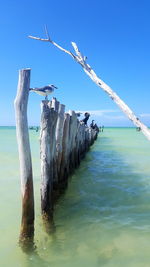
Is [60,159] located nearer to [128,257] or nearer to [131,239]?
[131,239]

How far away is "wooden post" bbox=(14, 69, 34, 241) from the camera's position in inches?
136

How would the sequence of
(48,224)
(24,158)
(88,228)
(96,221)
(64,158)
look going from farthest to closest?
(64,158), (96,221), (88,228), (48,224), (24,158)

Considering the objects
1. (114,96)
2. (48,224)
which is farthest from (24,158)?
(114,96)

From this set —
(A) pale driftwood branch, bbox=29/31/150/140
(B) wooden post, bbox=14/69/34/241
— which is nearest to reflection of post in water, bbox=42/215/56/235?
(B) wooden post, bbox=14/69/34/241

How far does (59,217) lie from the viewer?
14.6ft

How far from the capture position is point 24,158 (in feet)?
11.4

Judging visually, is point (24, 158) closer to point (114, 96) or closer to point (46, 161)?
point (46, 161)

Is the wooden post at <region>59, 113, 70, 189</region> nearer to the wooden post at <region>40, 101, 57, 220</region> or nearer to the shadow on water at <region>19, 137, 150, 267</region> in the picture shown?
the shadow on water at <region>19, 137, 150, 267</region>

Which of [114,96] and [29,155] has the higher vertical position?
[114,96]

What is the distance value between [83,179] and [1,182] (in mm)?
2349

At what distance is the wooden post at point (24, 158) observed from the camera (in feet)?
11.4

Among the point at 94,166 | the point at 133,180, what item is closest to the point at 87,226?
the point at 133,180

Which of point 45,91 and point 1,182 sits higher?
point 45,91

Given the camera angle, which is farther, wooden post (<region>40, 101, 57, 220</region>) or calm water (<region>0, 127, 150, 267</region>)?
wooden post (<region>40, 101, 57, 220</region>)
